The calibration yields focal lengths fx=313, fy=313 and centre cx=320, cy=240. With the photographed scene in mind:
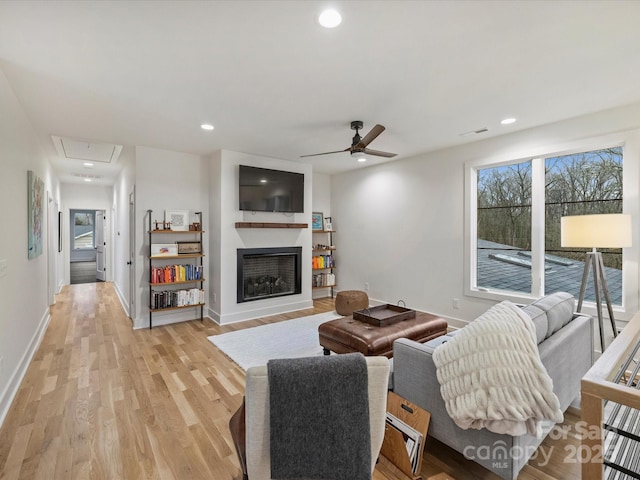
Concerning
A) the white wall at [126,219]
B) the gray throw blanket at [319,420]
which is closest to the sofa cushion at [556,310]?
the gray throw blanket at [319,420]

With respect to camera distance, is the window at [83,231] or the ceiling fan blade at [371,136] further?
the window at [83,231]

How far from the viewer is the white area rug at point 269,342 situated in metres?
3.39

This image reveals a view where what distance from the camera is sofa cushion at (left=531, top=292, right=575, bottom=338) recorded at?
2.01m

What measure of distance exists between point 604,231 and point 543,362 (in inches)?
70.4

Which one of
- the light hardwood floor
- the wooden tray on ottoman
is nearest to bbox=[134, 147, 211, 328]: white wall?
the light hardwood floor

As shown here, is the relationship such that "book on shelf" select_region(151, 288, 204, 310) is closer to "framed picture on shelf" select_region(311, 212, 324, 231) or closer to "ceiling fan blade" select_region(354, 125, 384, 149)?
"framed picture on shelf" select_region(311, 212, 324, 231)

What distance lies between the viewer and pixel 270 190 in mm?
5027

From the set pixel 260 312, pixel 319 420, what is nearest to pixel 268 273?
pixel 260 312

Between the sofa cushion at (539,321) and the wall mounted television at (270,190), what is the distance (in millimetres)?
3810

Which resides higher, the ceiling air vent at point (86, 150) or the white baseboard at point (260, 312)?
the ceiling air vent at point (86, 150)

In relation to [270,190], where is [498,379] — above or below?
below

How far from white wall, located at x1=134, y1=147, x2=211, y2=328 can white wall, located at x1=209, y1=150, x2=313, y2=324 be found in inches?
11.8

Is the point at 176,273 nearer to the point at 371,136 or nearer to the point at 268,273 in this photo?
the point at 268,273

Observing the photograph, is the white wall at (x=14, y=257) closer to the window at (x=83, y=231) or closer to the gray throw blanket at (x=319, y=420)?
the gray throw blanket at (x=319, y=420)
